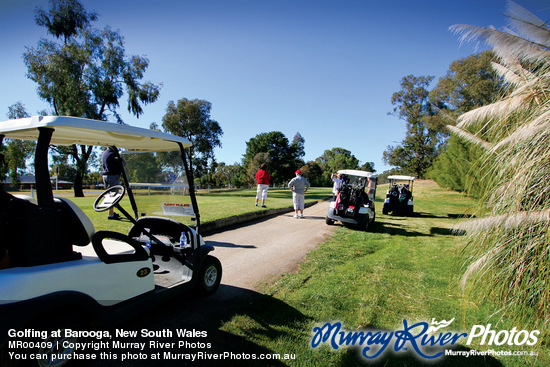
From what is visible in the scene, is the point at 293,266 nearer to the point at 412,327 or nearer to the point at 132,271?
the point at 412,327

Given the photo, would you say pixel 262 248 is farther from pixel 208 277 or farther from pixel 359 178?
pixel 359 178

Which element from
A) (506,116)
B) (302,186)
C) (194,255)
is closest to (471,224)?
(506,116)

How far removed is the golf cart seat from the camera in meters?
2.12

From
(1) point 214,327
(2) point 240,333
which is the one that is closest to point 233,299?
(1) point 214,327

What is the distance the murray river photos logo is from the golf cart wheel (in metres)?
1.58

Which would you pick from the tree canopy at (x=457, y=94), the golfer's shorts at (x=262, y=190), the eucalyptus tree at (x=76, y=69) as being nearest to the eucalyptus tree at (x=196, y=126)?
the eucalyptus tree at (x=76, y=69)

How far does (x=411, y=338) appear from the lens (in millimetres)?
3041

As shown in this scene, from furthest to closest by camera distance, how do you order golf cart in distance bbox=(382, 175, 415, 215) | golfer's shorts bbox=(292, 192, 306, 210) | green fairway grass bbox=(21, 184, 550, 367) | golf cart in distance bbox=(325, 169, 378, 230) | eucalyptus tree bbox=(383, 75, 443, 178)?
1. eucalyptus tree bbox=(383, 75, 443, 178)
2. golf cart in distance bbox=(382, 175, 415, 215)
3. golfer's shorts bbox=(292, 192, 306, 210)
4. golf cart in distance bbox=(325, 169, 378, 230)
5. green fairway grass bbox=(21, 184, 550, 367)

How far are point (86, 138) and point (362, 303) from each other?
444 cm

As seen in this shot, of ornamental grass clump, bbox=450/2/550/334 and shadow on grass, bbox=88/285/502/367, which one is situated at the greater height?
ornamental grass clump, bbox=450/2/550/334

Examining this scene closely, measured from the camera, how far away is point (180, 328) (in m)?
2.99

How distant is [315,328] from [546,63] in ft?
10.9

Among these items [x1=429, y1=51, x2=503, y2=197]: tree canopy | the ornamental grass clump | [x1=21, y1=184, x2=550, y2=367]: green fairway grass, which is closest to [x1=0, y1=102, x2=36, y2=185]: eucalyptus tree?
[x1=21, y1=184, x2=550, y2=367]: green fairway grass

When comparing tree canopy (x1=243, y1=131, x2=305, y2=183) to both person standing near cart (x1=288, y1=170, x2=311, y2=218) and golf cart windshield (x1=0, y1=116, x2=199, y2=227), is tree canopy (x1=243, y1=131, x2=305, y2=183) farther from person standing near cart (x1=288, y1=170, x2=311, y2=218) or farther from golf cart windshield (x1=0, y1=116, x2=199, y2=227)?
golf cart windshield (x1=0, y1=116, x2=199, y2=227)
